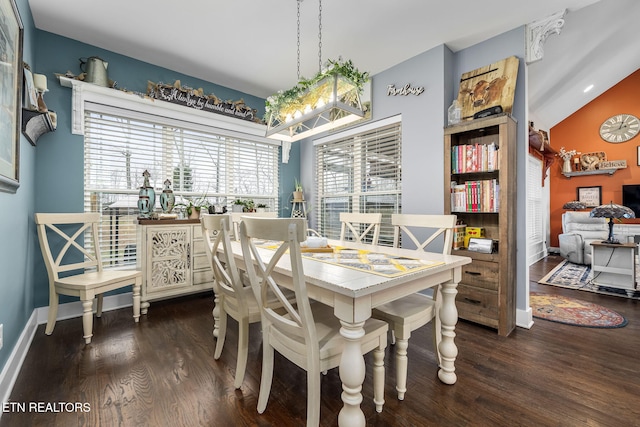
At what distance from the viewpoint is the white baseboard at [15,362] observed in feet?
5.01

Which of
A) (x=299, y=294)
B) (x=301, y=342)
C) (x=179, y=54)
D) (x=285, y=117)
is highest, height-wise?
(x=179, y=54)

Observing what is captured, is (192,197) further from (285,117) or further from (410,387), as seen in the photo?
(410,387)

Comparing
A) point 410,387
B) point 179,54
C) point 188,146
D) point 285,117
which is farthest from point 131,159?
point 410,387

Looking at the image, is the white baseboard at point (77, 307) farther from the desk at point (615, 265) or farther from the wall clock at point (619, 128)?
the wall clock at point (619, 128)

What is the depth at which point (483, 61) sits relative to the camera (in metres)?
2.79

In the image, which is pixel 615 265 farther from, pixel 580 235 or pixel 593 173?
pixel 593 173

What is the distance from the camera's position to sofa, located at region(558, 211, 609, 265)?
16.3 feet

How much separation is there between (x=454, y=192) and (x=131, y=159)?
11.3ft

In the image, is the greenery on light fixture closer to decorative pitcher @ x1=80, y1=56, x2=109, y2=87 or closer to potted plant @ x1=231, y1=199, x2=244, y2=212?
potted plant @ x1=231, y1=199, x2=244, y2=212

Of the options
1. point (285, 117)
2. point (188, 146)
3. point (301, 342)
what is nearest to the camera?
point (301, 342)

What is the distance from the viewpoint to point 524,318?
8.25 feet

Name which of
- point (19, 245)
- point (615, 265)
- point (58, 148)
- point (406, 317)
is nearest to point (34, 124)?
point (58, 148)

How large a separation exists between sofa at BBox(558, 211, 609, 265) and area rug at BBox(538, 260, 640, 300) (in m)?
0.17

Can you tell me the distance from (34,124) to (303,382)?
271cm
